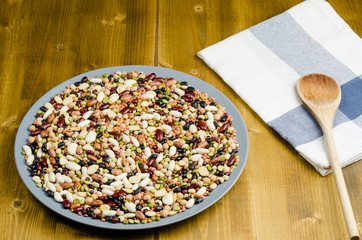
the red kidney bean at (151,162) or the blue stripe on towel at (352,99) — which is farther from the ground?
the red kidney bean at (151,162)

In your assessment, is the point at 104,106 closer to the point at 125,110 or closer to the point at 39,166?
the point at 125,110

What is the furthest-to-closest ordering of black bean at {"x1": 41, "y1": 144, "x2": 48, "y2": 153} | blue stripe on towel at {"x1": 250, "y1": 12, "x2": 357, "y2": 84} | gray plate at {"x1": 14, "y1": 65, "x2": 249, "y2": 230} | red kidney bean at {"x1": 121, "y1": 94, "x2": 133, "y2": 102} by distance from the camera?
blue stripe on towel at {"x1": 250, "y1": 12, "x2": 357, "y2": 84} < red kidney bean at {"x1": 121, "y1": 94, "x2": 133, "y2": 102} < black bean at {"x1": 41, "y1": 144, "x2": 48, "y2": 153} < gray plate at {"x1": 14, "y1": 65, "x2": 249, "y2": 230}

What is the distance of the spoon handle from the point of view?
93 centimetres

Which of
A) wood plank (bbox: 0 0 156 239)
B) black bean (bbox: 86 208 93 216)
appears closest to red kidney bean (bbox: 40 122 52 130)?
wood plank (bbox: 0 0 156 239)

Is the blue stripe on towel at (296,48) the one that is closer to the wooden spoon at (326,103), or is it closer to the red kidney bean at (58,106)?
the wooden spoon at (326,103)

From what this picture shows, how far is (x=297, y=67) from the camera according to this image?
1270 mm

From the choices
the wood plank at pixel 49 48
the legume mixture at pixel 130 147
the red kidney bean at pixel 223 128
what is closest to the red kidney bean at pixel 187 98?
the legume mixture at pixel 130 147

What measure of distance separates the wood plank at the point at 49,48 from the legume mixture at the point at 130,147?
0.32 ft

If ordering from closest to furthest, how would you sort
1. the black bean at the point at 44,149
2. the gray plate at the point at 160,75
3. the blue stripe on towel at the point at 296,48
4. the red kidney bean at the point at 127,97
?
the gray plate at the point at 160,75 → the black bean at the point at 44,149 → the red kidney bean at the point at 127,97 → the blue stripe on towel at the point at 296,48

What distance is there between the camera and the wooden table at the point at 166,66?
979mm

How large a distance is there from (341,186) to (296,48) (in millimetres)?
463

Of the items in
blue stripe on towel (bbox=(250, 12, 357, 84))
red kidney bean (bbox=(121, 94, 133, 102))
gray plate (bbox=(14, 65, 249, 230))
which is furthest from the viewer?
blue stripe on towel (bbox=(250, 12, 357, 84))

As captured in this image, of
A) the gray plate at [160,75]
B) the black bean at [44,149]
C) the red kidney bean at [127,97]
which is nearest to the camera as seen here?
the gray plate at [160,75]

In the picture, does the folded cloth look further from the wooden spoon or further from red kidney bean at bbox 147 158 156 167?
red kidney bean at bbox 147 158 156 167
